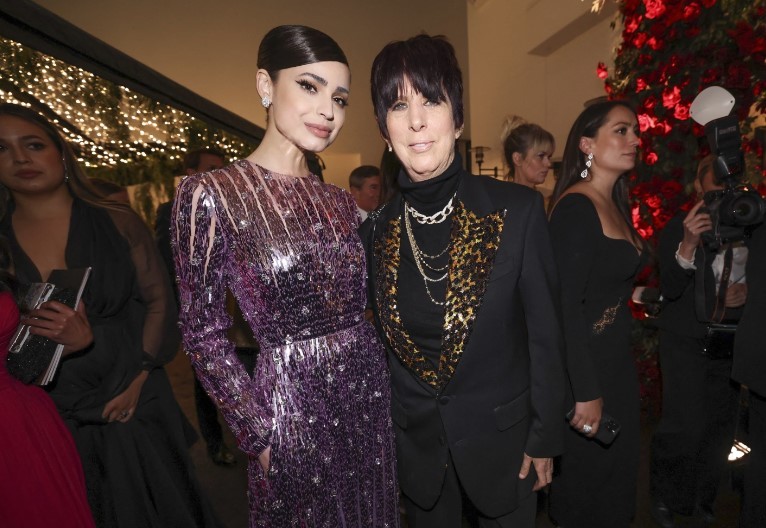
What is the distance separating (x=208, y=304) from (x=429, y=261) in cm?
61

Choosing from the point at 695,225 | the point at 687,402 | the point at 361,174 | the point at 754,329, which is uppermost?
the point at 361,174

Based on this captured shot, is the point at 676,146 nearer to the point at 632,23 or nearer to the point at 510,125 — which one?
the point at 632,23

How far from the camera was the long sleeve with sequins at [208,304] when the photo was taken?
1.16 metres

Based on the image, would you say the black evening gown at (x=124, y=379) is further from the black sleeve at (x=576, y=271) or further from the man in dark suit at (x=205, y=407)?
the black sleeve at (x=576, y=271)

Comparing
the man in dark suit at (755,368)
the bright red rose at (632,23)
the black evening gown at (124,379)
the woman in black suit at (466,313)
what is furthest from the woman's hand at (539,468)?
the bright red rose at (632,23)

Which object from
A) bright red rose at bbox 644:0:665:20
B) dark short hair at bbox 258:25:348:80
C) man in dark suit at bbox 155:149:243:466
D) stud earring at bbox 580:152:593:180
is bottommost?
man in dark suit at bbox 155:149:243:466

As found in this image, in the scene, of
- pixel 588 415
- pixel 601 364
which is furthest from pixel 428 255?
pixel 601 364

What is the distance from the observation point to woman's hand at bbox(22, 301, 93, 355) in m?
1.52

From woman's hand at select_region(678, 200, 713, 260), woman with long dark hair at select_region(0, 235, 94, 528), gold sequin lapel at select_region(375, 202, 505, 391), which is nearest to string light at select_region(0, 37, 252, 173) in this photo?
woman with long dark hair at select_region(0, 235, 94, 528)

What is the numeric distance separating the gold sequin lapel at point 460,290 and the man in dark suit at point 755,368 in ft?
4.27

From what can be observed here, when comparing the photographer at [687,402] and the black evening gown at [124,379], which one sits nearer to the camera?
the black evening gown at [124,379]

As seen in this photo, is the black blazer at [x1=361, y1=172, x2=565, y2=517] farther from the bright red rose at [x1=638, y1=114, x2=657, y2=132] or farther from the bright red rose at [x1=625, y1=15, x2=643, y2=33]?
the bright red rose at [x1=625, y1=15, x2=643, y2=33]

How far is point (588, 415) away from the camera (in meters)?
1.62

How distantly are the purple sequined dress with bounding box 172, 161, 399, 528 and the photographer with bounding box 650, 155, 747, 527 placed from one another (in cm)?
182
